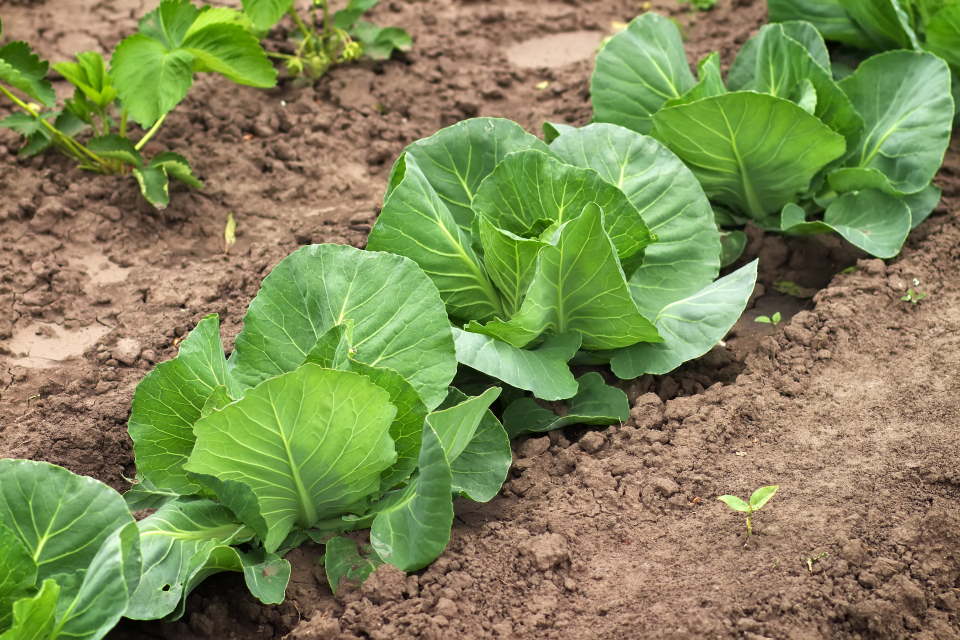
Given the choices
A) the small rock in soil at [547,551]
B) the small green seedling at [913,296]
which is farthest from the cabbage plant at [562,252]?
the small green seedling at [913,296]

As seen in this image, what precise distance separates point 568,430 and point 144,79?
2.08m

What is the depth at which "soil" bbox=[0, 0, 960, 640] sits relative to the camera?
2.46m

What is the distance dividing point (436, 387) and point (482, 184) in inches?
27.7

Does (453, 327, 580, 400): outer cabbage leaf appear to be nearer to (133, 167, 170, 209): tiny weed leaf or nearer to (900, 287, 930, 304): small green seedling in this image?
(900, 287, 930, 304): small green seedling

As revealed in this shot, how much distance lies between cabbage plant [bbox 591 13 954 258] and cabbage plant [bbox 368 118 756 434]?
346mm

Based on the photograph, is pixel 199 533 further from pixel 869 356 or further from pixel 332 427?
pixel 869 356

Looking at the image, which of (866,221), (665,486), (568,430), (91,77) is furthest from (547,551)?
(91,77)

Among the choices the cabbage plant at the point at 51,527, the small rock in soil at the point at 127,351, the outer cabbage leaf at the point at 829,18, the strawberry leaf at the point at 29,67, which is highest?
the strawberry leaf at the point at 29,67

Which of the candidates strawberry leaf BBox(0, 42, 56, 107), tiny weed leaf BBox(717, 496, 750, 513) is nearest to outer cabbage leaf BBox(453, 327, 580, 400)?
tiny weed leaf BBox(717, 496, 750, 513)

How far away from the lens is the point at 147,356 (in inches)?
135

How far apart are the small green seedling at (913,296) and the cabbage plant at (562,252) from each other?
2.14ft

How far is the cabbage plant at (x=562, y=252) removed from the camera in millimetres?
2895

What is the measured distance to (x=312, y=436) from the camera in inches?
95.5

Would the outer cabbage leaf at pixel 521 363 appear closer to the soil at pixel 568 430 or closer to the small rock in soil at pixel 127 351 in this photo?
the soil at pixel 568 430
